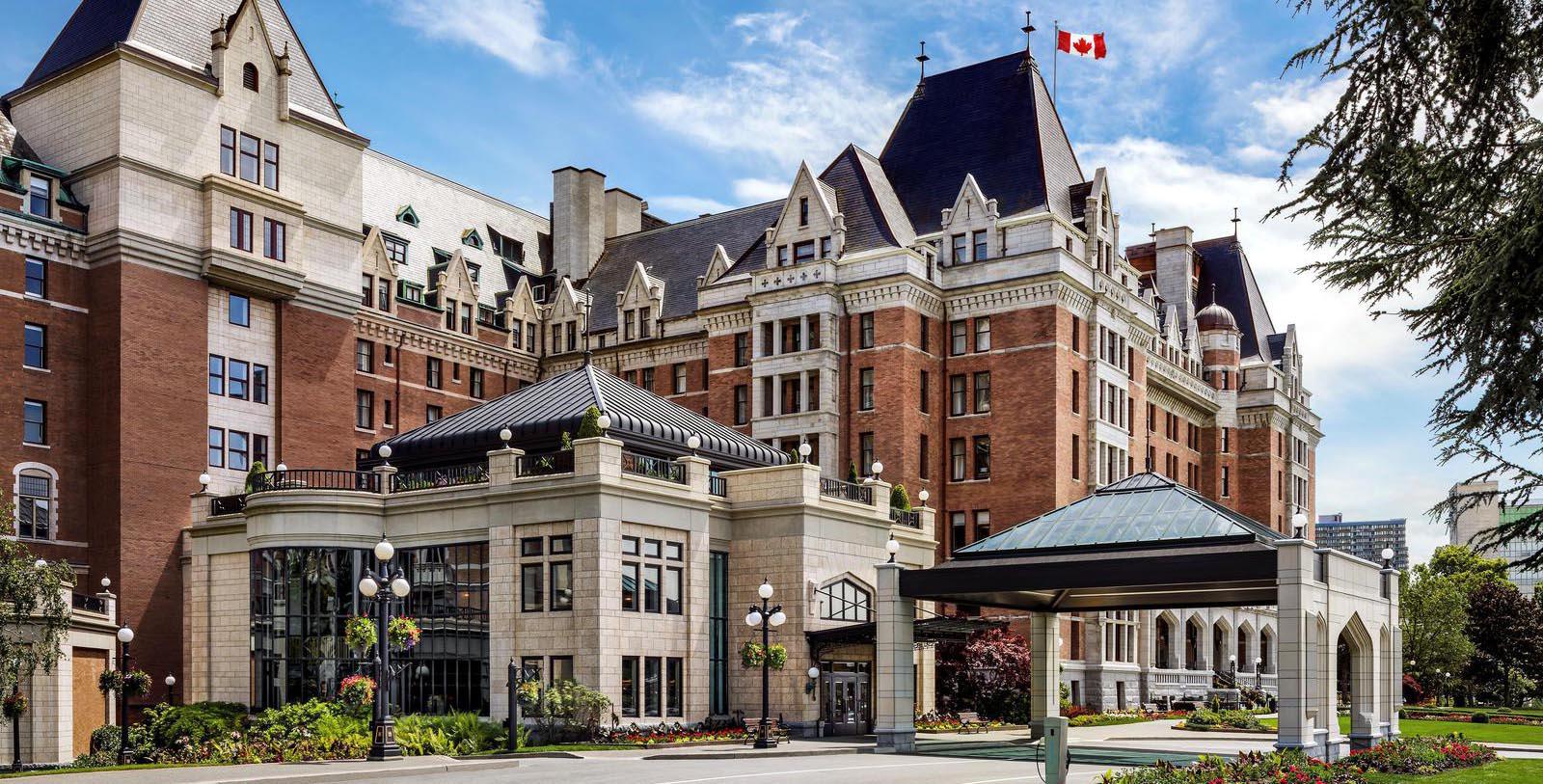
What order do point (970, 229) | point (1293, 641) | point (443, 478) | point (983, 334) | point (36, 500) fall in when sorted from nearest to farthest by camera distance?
point (1293, 641), point (443, 478), point (36, 500), point (983, 334), point (970, 229)

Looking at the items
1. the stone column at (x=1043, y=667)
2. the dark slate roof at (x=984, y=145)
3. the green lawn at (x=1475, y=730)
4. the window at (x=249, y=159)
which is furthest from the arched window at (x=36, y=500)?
the green lawn at (x=1475, y=730)

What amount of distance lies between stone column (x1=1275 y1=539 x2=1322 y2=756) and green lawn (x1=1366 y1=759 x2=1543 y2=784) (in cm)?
304

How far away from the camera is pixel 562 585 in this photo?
133ft

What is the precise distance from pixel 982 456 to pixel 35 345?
3713 centimetres

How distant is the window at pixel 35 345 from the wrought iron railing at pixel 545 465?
20782 mm

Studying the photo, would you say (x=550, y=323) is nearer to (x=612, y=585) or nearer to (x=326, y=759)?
(x=612, y=585)

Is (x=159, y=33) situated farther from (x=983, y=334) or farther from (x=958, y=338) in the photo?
(x=983, y=334)

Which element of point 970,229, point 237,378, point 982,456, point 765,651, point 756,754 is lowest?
point 756,754

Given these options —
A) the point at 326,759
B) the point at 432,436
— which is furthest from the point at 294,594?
the point at 326,759

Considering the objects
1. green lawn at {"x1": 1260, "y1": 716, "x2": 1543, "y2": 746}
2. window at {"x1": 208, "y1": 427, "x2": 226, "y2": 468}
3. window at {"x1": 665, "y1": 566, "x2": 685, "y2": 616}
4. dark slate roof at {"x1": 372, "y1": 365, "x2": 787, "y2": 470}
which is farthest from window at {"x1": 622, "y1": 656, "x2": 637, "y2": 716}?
window at {"x1": 208, "y1": 427, "x2": 226, "y2": 468}

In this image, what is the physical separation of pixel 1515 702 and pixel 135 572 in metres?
96.8

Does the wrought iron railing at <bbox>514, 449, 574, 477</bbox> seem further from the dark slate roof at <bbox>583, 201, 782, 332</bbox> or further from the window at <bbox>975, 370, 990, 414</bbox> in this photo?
the dark slate roof at <bbox>583, 201, 782, 332</bbox>

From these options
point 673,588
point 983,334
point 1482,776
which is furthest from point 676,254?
point 1482,776

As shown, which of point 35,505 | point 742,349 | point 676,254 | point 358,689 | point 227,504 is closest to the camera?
point 358,689
